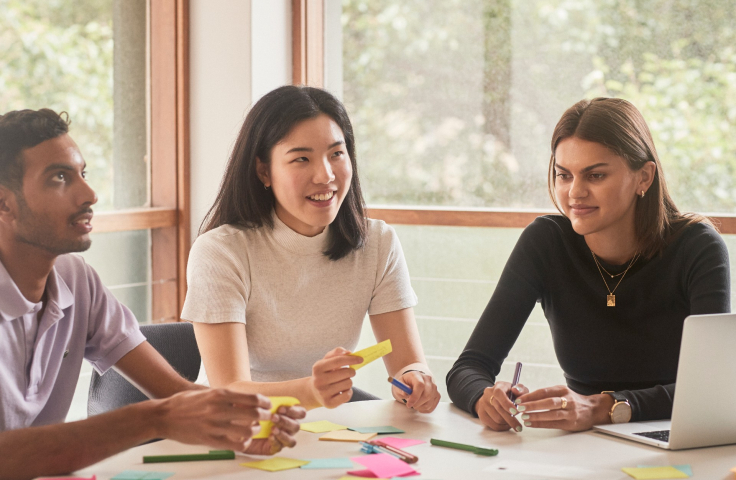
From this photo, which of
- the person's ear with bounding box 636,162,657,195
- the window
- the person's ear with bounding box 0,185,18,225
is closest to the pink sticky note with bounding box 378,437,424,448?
the person's ear with bounding box 0,185,18,225

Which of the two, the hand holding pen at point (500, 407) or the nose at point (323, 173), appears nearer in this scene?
the hand holding pen at point (500, 407)

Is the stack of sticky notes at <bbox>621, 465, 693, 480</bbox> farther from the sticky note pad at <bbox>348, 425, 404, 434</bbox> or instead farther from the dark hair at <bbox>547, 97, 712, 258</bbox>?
the dark hair at <bbox>547, 97, 712, 258</bbox>

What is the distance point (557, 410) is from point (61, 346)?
3.35ft

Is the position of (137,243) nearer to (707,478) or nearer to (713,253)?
(713,253)

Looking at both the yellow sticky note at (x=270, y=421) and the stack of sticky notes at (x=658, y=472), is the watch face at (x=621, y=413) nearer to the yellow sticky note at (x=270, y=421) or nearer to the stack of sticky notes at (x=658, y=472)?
the stack of sticky notes at (x=658, y=472)

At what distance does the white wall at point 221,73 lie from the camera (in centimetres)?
301

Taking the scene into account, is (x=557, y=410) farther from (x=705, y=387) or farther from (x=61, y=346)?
(x=61, y=346)

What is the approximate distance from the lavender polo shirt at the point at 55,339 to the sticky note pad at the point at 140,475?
1.10ft

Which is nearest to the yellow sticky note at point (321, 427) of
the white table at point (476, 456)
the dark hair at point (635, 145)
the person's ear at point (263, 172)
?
the white table at point (476, 456)

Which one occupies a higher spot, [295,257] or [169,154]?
[169,154]

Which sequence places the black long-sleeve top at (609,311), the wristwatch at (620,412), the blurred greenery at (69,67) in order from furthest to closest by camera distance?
the blurred greenery at (69,67), the black long-sleeve top at (609,311), the wristwatch at (620,412)

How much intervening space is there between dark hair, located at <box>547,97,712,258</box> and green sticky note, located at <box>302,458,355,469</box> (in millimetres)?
1051

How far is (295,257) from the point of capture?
6.42 ft

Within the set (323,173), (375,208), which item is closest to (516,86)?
(375,208)
